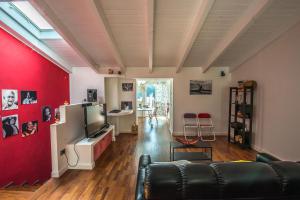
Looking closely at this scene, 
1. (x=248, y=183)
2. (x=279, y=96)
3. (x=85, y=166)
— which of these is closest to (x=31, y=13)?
(x=85, y=166)

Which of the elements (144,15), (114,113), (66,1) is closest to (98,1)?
(66,1)

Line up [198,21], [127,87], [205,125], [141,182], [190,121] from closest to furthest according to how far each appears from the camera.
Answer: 1. [141,182]
2. [198,21]
3. [205,125]
4. [190,121]
5. [127,87]

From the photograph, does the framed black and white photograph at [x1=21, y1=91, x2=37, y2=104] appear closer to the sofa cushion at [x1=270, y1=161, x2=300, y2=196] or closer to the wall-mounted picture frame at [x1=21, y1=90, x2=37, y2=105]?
the wall-mounted picture frame at [x1=21, y1=90, x2=37, y2=105]

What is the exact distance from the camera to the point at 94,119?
412 cm

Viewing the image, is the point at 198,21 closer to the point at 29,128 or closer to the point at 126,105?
the point at 126,105

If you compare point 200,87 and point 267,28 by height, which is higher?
point 267,28

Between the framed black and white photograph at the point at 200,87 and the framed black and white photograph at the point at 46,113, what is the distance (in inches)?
168

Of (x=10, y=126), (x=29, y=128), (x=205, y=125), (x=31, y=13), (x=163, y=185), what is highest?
(x=31, y=13)

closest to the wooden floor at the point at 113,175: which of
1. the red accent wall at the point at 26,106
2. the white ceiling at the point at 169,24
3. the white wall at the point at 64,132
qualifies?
the white wall at the point at 64,132

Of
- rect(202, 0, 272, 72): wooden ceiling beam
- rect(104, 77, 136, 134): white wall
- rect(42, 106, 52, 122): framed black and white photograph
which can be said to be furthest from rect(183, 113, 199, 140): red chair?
rect(42, 106, 52, 122): framed black and white photograph

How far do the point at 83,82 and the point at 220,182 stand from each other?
5.53 metres

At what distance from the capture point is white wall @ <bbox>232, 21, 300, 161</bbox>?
3.35 meters

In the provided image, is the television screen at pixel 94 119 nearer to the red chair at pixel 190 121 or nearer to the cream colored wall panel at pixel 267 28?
the red chair at pixel 190 121

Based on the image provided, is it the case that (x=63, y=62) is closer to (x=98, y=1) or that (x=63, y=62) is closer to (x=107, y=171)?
(x=98, y=1)
